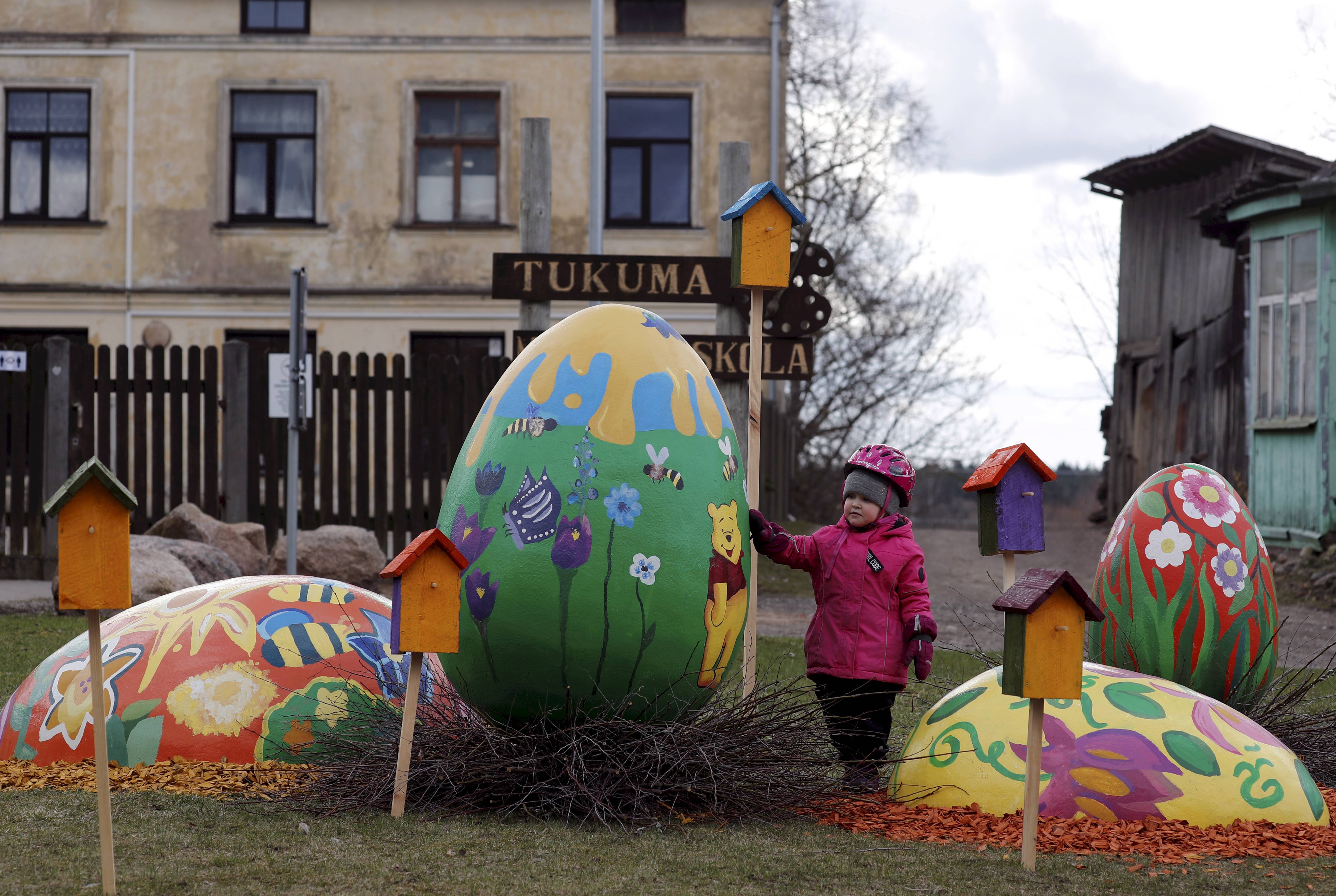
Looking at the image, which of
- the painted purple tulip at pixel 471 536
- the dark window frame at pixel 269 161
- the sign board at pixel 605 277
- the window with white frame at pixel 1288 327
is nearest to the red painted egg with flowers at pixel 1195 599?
the painted purple tulip at pixel 471 536

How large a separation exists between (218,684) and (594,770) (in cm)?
148

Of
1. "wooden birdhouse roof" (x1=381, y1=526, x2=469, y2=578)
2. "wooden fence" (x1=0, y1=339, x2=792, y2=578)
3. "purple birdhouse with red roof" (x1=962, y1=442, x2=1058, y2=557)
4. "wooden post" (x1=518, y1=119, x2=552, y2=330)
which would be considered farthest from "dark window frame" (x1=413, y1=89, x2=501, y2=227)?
"wooden birdhouse roof" (x1=381, y1=526, x2=469, y2=578)

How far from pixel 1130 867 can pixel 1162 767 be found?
2.11 ft

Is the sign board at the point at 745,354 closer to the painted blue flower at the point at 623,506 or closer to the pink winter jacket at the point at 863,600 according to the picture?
the pink winter jacket at the point at 863,600

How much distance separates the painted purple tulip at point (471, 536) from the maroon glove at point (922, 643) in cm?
148

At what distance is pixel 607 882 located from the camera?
132 inches

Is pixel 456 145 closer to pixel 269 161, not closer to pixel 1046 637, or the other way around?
pixel 269 161

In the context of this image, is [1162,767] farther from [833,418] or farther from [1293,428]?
[833,418]

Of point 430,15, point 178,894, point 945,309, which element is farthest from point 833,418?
point 178,894

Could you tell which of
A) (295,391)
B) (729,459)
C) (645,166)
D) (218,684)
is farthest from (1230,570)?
(645,166)

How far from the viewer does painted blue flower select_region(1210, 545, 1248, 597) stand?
5008mm

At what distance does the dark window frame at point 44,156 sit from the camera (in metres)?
18.8

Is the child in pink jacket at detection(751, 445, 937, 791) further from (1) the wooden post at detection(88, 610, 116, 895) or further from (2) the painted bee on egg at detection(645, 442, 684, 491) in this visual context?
(1) the wooden post at detection(88, 610, 116, 895)

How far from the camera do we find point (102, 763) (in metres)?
3.30
